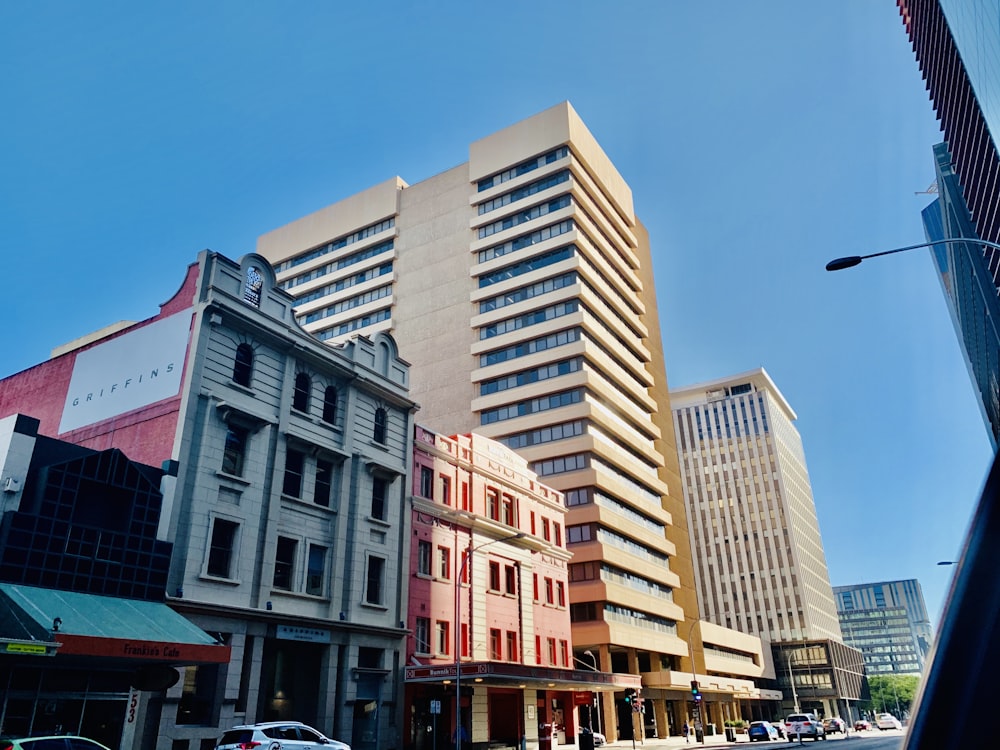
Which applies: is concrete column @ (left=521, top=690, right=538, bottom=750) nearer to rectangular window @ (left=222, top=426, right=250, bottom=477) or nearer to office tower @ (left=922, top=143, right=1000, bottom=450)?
rectangular window @ (left=222, top=426, right=250, bottom=477)

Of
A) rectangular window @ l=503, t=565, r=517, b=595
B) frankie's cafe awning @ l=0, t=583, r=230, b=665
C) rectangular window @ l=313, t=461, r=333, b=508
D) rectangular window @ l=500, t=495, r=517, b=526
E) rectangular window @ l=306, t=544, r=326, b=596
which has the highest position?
rectangular window @ l=500, t=495, r=517, b=526

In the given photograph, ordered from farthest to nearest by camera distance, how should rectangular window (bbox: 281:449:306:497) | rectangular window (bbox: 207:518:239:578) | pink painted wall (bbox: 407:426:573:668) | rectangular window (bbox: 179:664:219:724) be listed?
pink painted wall (bbox: 407:426:573:668) < rectangular window (bbox: 281:449:306:497) < rectangular window (bbox: 207:518:239:578) < rectangular window (bbox: 179:664:219:724)

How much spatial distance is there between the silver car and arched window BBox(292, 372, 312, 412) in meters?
14.1

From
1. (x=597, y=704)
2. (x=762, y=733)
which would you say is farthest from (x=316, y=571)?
(x=762, y=733)

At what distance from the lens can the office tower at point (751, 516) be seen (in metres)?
Answer: 123

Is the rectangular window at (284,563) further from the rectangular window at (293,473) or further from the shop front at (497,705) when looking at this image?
the shop front at (497,705)

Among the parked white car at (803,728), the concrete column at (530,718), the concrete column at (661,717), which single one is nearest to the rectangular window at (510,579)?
the concrete column at (530,718)

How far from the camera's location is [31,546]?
22.5 m

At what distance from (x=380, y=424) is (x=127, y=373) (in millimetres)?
11822

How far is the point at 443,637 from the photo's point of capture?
3788 cm

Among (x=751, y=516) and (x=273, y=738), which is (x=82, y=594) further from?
(x=751, y=516)

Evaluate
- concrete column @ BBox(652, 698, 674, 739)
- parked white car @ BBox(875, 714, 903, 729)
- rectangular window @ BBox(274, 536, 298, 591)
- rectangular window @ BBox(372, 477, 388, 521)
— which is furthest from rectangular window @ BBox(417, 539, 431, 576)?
concrete column @ BBox(652, 698, 674, 739)

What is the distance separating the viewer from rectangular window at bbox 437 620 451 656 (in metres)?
37.5

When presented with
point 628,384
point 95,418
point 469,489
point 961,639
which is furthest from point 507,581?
point 961,639
